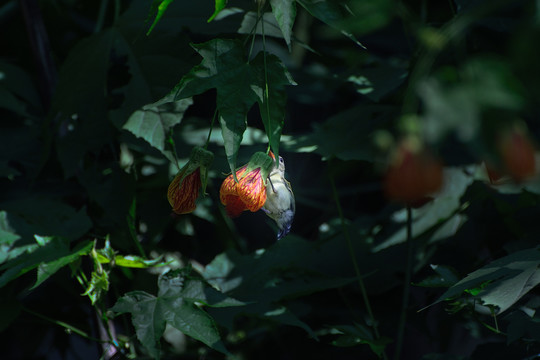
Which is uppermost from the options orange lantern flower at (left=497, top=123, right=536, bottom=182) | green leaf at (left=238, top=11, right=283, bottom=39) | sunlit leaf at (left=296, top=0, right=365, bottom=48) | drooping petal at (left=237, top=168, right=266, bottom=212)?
orange lantern flower at (left=497, top=123, right=536, bottom=182)

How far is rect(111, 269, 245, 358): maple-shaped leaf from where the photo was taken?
76 centimetres

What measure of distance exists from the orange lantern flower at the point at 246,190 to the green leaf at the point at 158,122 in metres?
0.14

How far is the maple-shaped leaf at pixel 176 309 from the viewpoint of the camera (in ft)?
2.50

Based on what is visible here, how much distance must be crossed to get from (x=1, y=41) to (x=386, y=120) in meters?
0.84

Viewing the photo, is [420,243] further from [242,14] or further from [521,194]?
[242,14]

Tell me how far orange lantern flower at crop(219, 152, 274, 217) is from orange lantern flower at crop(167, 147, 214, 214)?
46 millimetres

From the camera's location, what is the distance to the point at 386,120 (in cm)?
98

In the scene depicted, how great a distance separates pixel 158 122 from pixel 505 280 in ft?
1.62

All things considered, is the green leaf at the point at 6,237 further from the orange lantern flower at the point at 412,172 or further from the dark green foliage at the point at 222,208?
the orange lantern flower at the point at 412,172

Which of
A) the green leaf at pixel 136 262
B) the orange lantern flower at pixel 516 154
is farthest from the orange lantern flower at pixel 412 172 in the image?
the green leaf at pixel 136 262

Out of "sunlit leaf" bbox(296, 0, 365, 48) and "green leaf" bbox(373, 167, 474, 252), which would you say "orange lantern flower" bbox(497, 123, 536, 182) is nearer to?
"sunlit leaf" bbox(296, 0, 365, 48)

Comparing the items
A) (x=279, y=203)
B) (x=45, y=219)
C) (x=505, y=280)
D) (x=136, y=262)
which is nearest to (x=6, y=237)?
(x=45, y=219)

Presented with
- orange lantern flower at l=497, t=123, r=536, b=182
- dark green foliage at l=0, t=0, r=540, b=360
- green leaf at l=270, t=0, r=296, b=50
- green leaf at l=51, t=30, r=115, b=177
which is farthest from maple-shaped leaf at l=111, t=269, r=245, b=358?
orange lantern flower at l=497, t=123, r=536, b=182

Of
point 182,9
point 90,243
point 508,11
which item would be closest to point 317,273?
point 90,243
